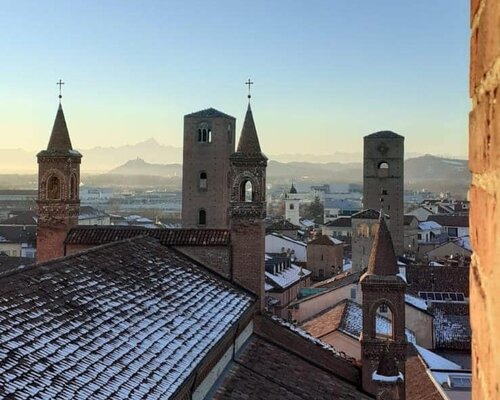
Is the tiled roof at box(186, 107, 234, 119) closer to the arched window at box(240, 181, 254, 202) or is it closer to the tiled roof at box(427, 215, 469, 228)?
the arched window at box(240, 181, 254, 202)

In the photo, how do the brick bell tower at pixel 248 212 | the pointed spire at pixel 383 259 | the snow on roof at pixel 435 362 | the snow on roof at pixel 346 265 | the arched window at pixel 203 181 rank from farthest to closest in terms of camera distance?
the snow on roof at pixel 346 265 < the arched window at pixel 203 181 < the snow on roof at pixel 435 362 < the pointed spire at pixel 383 259 < the brick bell tower at pixel 248 212

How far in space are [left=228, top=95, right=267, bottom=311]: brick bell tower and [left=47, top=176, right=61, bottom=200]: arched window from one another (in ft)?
17.6

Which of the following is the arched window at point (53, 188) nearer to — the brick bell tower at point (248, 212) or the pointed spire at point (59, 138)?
the pointed spire at point (59, 138)

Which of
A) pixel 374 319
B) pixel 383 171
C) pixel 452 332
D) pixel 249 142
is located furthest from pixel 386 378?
pixel 383 171

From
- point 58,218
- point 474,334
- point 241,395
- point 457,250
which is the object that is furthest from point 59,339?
point 457,250

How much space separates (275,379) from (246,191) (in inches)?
291

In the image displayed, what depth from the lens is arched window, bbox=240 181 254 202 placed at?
19906 millimetres

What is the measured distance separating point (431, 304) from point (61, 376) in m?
28.6

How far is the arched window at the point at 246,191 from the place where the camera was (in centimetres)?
1991

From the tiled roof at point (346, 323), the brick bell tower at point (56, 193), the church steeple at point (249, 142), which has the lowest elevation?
the tiled roof at point (346, 323)

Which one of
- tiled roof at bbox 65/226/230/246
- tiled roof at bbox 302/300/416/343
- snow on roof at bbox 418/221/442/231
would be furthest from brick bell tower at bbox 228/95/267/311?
snow on roof at bbox 418/221/442/231

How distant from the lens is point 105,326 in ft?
33.6

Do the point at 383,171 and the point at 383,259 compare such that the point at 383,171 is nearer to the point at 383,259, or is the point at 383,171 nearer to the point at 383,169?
the point at 383,169

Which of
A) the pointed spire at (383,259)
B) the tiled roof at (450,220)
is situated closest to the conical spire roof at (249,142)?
the pointed spire at (383,259)
